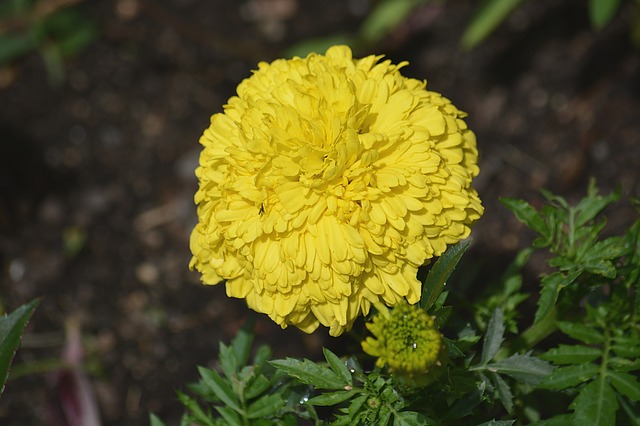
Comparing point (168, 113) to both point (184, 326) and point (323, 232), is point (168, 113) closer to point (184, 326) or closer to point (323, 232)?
point (184, 326)

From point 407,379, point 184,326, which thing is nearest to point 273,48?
point 184,326

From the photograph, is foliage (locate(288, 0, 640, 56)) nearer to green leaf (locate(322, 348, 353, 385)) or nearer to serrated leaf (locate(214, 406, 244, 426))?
green leaf (locate(322, 348, 353, 385))

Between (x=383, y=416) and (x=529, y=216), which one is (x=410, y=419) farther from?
(x=529, y=216)

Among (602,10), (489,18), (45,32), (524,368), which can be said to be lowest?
(524,368)

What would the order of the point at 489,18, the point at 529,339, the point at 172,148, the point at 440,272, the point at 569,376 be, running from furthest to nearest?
the point at 172,148 < the point at 489,18 < the point at 529,339 < the point at 569,376 < the point at 440,272

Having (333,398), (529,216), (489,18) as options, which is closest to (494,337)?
(529,216)

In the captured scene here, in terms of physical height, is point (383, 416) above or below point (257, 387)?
below
